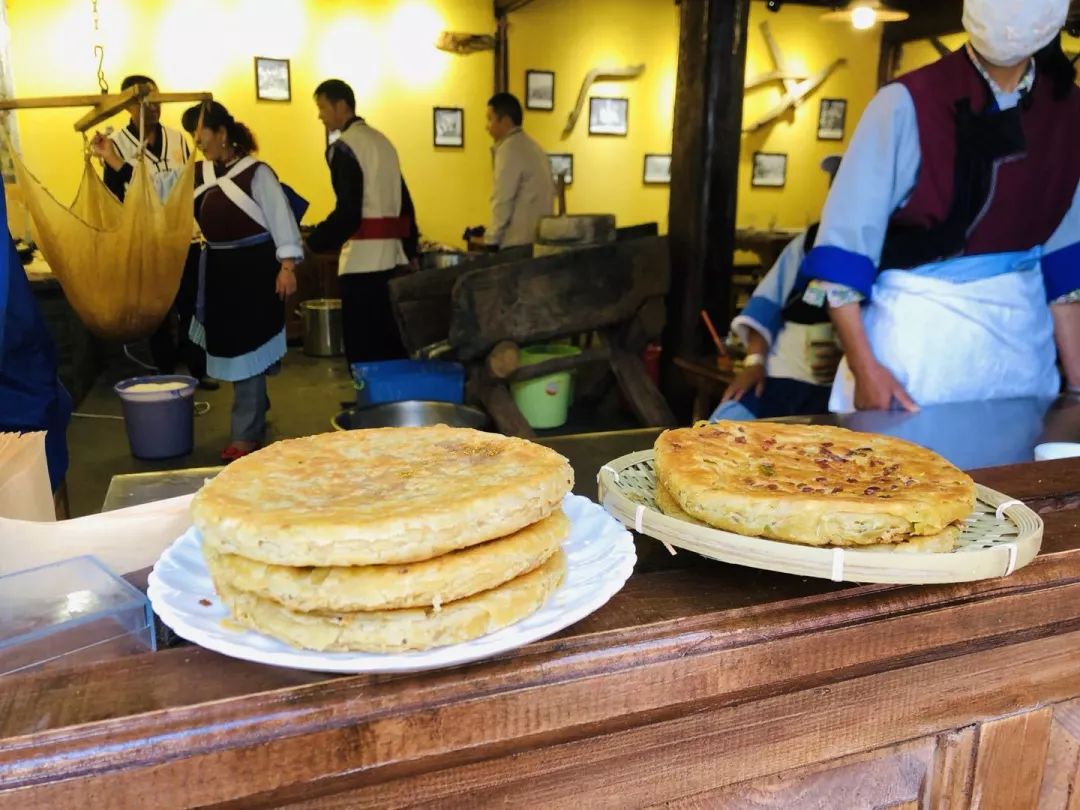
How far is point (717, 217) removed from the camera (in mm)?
5309

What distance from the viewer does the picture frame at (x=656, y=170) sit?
33.4 ft

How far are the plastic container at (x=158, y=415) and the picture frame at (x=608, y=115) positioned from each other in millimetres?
6206

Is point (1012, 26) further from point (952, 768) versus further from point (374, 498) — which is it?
point (374, 498)

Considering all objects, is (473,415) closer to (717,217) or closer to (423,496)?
(717,217)

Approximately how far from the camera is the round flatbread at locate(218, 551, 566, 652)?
759 millimetres

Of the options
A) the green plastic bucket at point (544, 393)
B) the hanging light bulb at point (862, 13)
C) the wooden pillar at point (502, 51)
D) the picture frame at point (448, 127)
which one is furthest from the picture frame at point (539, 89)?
the green plastic bucket at point (544, 393)

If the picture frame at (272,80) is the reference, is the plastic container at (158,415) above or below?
below

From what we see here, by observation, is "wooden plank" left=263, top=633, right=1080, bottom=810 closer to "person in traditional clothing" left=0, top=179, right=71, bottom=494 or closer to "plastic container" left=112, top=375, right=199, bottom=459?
"person in traditional clothing" left=0, top=179, right=71, bottom=494

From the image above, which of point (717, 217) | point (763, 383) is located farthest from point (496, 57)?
point (763, 383)

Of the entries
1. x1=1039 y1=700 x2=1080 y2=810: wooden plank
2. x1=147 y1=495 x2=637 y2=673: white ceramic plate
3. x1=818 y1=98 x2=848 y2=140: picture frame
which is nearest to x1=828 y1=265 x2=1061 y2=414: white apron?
x1=1039 y1=700 x2=1080 y2=810: wooden plank

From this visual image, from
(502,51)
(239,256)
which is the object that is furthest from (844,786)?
(502,51)

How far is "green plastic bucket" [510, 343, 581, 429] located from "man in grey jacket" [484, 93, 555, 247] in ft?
4.23

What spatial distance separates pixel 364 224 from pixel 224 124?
1474 millimetres

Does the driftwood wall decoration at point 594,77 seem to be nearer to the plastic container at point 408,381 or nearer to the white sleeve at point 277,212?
the white sleeve at point 277,212
